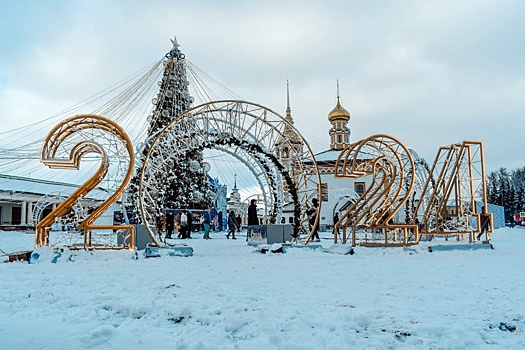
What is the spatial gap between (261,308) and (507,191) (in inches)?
3015

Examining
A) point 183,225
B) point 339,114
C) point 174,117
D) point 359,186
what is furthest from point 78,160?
point 339,114

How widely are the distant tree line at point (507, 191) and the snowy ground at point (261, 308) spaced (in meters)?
64.5

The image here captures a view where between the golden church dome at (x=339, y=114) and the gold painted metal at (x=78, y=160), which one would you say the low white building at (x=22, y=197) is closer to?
the gold painted metal at (x=78, y=160)

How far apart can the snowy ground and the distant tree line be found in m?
64.5

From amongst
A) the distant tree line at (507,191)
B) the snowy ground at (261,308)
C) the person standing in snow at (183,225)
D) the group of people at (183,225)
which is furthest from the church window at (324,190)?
the distant tree line at (507,191)

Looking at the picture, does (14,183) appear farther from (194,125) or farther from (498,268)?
(498,268)

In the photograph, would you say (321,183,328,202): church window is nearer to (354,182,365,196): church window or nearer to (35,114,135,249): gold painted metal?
(354,182,365,196): church window

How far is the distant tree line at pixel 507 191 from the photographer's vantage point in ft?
216

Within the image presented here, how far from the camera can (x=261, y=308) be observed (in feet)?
16.8

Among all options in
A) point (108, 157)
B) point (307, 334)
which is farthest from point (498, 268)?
point (108, 157)

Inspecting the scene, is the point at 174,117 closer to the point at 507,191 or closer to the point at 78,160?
the point at 78,160

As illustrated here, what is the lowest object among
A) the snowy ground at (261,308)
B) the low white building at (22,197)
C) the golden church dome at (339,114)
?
the snowy ground at (261,308)

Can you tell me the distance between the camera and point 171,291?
6.25m

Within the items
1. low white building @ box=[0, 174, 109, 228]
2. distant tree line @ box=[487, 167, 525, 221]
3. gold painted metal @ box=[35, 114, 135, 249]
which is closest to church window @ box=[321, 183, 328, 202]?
gold painted metal @ box=[35, 114, 135, 249]
